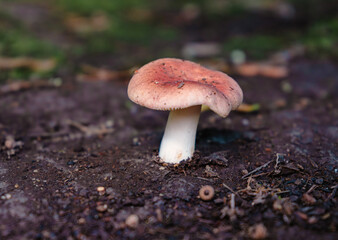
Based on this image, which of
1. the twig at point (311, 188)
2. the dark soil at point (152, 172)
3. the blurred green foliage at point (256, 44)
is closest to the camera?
the dark soil at point (152, 172)

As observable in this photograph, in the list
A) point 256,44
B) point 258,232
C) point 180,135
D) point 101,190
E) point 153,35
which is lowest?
point 258,232

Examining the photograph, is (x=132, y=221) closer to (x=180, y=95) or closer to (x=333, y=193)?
(x=180, y=95)

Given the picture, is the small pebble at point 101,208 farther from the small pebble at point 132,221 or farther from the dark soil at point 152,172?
the small pebble at point 132,221

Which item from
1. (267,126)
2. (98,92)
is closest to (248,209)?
(267,126)

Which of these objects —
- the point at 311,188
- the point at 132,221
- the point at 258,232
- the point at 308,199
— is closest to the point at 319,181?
the point at 311,188

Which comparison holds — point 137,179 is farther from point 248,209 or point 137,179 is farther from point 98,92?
point 98,92

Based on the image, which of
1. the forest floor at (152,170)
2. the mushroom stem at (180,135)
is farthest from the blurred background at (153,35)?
the mushroom stem at (180,135)
